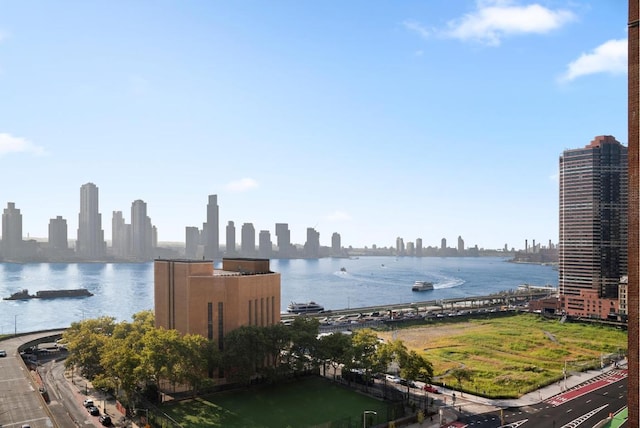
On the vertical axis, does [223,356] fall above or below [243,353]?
below

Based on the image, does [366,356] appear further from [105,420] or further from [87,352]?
[87,352]

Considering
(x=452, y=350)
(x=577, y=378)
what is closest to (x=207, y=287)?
(x=452, y=350)

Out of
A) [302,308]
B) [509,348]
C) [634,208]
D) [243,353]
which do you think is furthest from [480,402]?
[302,308]

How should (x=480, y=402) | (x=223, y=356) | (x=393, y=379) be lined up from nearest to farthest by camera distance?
(x=480, y=402) → (x=223, y=356) → (x=393, y=379)

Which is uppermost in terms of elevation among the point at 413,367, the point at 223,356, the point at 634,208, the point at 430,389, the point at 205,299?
the point at 634,208

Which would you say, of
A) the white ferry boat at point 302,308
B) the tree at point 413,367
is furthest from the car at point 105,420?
the white ferry boat at point 302,308

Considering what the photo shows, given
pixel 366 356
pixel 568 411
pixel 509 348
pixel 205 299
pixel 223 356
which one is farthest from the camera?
pixel 509 348

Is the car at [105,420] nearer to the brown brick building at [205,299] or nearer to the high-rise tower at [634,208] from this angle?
the brown brick building at [205,299]
